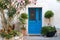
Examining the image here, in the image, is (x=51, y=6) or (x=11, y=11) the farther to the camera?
(x=51, y=6)

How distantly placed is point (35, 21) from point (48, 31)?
5.81 ft

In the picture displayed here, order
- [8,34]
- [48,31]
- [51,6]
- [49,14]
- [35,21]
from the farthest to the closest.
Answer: [35,21] → [51,6] → [49,14] → [48,31] → [8,34]

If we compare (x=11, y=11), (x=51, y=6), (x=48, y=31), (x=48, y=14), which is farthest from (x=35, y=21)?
(x=11, y=11)


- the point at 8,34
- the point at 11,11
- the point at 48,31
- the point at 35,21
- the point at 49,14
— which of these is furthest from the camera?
the point at 35,21

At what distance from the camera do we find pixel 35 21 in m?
21.7

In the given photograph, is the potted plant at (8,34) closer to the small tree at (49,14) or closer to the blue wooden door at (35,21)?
the small tree at (49,14)

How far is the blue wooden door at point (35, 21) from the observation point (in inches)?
850

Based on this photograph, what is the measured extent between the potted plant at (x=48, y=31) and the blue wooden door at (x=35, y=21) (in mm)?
796

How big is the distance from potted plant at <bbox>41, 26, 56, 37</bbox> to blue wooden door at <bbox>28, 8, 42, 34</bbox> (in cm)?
80

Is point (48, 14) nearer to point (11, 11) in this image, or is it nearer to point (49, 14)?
point (49, 14)

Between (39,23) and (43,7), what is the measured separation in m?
1.45

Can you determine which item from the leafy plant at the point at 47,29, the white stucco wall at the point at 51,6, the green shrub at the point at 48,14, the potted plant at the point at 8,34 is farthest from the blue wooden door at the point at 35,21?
the potted plant at the point at 8,34

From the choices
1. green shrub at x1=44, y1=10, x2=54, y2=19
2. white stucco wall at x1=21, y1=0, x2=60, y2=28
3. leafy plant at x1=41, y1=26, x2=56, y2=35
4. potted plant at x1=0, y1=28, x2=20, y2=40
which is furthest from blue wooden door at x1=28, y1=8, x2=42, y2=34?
potted plant at x1=0, y1=28, x2=20, y2=40

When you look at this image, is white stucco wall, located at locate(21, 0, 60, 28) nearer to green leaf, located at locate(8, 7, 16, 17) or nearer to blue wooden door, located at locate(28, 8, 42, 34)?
blue wooden door, located at locate(28, 8, 42, 34)
